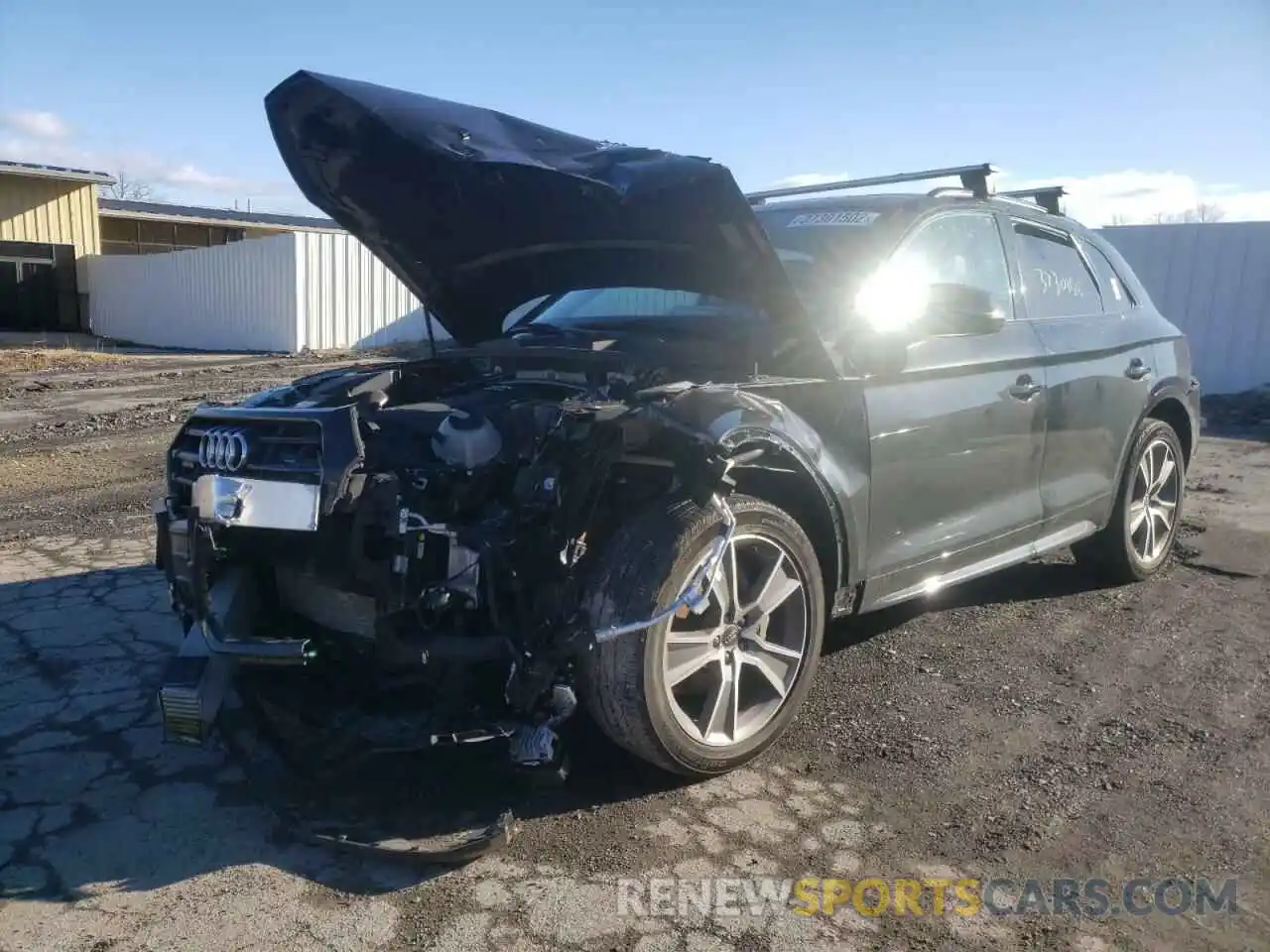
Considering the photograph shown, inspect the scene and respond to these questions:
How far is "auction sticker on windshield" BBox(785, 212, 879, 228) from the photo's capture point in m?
4.28

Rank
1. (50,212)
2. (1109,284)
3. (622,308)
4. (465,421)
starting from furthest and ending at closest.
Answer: (50,212), (1109,284), (622,308), (465,421)

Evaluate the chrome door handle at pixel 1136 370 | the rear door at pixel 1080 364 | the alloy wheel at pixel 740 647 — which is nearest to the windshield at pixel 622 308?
the alloy wheel at pixel 740 647

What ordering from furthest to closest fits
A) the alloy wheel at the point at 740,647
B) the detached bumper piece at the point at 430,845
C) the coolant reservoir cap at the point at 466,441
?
the alloy wheel at the point at 740,647 → the coolant reservoir cap at the point at 466,441 → the detached bumper piece at the point at 430,845

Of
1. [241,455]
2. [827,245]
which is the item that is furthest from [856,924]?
[827,245]

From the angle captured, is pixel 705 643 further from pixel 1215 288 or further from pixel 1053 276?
pixel 1215 288

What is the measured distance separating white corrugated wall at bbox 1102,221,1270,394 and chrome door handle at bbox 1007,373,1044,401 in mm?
11470

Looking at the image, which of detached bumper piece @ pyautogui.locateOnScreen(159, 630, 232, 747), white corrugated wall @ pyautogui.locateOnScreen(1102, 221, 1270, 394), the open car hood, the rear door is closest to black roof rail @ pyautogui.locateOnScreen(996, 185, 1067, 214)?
the rear door

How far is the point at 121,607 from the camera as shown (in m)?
4.89

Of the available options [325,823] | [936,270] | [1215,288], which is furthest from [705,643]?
[1215,288]

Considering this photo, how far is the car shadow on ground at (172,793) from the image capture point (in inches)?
113

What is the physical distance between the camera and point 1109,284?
539 centimetres

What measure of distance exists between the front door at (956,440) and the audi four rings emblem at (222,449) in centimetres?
216

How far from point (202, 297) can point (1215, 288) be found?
2091 cm

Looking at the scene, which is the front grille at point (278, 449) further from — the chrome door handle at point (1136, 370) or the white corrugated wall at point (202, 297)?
the white corrugated wall at point (202, 297)
